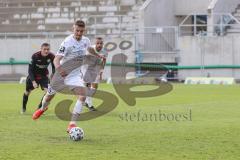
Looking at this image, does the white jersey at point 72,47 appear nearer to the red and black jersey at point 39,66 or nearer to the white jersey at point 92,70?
the red and black jersey at point 39,66

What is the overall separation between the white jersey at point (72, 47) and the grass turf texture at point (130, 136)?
157cm

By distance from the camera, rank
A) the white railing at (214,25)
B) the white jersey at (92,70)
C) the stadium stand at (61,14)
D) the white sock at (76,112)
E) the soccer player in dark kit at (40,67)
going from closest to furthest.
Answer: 1. the white sock at (76,112)
2. the soccer player in dark kit at (40,67)
3. the white jersey at (92,70)
4. the white railing at (214,25)
5. the stadium stand at (61,14)

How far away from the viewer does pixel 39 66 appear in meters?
18.2

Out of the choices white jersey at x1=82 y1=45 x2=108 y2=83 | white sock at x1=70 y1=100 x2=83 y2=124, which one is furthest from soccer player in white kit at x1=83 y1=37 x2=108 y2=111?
white sock at x1=70 y1=100 x2=83 y2=124

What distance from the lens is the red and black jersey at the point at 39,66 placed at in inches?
705

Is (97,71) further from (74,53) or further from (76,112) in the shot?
(76,112)

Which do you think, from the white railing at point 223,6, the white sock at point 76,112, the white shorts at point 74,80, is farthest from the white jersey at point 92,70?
the white railing at point 223,6

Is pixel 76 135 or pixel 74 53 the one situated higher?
pixel 74 53

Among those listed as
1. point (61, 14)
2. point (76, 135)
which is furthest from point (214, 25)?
point (76, 135)

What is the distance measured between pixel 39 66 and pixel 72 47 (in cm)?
492

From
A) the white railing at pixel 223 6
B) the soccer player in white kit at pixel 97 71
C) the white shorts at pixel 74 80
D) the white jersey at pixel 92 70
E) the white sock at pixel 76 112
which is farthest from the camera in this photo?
the white railing at pixel 223 6

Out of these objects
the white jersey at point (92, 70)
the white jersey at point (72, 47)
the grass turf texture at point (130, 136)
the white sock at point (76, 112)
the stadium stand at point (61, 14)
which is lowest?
the grass turf texture at point (130, 136)

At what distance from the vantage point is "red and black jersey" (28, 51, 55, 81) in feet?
58.7

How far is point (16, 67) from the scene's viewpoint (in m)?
39.7
